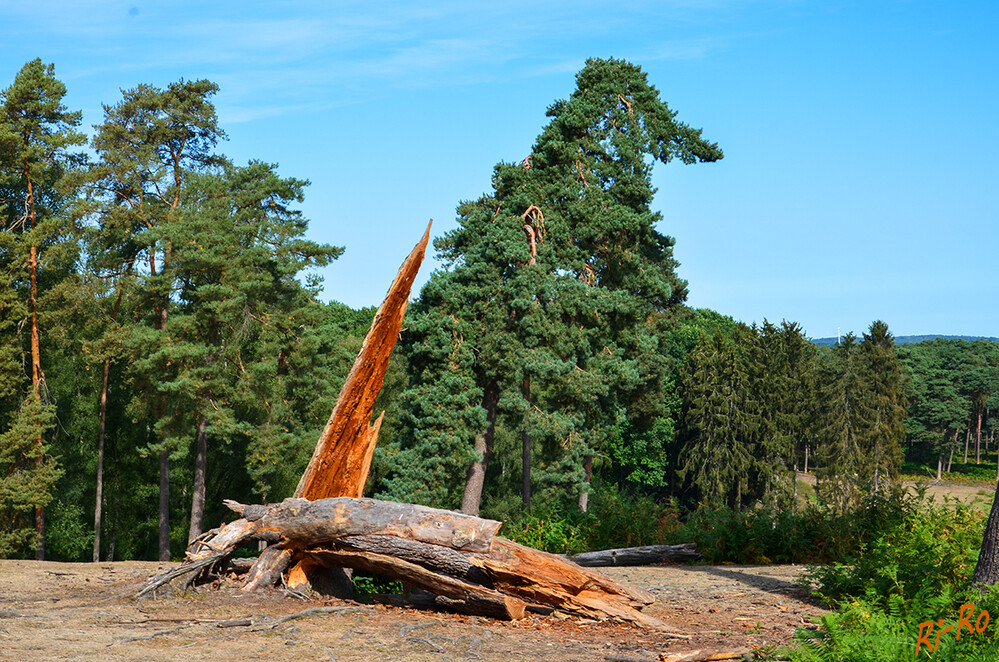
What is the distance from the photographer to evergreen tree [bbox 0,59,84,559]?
28422 millimetres

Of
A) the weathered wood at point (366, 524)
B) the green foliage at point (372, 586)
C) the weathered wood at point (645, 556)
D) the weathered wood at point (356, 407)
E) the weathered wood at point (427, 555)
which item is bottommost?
the green foliage at point (372, 586)

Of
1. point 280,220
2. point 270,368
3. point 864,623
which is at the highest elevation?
point 280,220

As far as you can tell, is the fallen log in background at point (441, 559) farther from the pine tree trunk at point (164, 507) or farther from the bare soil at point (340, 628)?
the pine tree trunk at point (164, 507)

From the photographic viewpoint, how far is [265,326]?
2916 cm

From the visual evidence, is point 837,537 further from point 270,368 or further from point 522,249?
point 270,368

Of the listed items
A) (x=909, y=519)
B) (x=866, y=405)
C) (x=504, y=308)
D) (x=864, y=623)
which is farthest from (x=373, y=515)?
(x=866, y=405)

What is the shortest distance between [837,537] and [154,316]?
24180mm

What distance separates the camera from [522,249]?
22125 mm

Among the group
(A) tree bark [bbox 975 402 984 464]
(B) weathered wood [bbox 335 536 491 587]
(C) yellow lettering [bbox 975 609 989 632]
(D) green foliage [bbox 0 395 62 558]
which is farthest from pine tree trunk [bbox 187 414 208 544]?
(A) tree bark [bbox 975 402 984 464]

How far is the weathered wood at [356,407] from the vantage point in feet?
37.4

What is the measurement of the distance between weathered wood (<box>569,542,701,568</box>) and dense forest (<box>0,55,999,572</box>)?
7.99 ft

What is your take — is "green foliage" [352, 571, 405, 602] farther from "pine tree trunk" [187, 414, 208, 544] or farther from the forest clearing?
"pine tree trunk" [187, 414, 208, 544]

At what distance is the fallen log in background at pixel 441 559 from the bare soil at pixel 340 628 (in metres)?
0.20

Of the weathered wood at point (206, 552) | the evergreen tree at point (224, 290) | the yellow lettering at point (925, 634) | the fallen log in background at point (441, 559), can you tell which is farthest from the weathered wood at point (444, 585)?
the evergreen tree at point (224, 290)
